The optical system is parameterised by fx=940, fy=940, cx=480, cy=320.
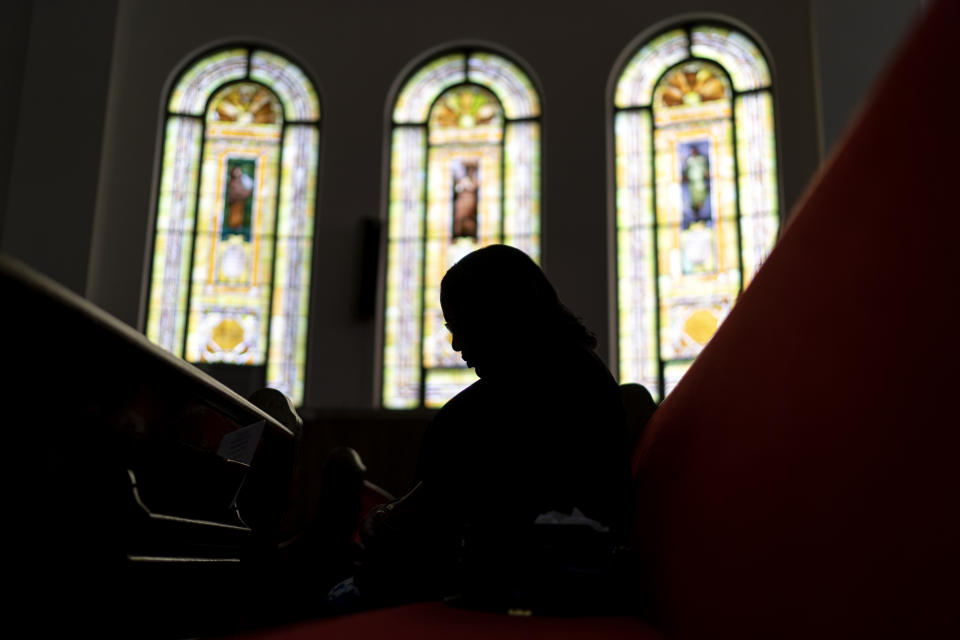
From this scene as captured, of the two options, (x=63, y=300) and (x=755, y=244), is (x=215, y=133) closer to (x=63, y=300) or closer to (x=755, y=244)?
(x=755, y=244)

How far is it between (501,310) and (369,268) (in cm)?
622

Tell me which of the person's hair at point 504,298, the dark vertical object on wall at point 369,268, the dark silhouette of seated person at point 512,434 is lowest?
the dark silhouette of seated person at point 512,434

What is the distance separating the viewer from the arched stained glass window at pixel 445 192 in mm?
7930

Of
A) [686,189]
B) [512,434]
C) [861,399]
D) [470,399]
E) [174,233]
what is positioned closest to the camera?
[861,399]

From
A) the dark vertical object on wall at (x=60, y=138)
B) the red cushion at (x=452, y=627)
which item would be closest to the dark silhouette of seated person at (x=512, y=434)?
the red cushion at (x=452, y=627)

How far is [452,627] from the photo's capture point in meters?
1.50

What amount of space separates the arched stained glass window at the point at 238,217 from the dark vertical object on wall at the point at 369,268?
529 mm

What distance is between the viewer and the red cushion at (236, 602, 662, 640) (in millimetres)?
1404

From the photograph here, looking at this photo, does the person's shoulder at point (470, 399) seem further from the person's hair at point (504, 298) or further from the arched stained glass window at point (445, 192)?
the arched stained glass window at point (445, 192)

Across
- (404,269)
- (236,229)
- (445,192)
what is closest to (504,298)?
(404,269)

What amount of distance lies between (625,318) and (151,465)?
Answer: 6.26m

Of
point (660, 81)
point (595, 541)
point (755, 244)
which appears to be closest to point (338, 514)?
point (595, 541)

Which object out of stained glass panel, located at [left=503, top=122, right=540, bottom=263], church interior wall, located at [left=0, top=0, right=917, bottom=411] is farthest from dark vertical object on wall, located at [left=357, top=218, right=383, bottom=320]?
stained glass panel, located at [left=503, top=122, right=540, bottom=263]

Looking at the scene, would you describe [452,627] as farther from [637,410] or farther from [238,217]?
[238,217]
